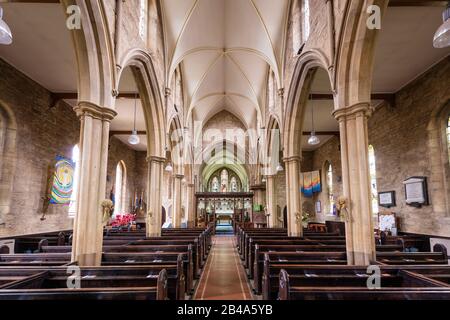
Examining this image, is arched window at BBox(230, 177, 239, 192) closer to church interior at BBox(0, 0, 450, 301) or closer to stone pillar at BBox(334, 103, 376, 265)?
church interior at BBox(0, 0, 450, 301)

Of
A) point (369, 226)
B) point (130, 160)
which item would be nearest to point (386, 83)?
point (369, 226)

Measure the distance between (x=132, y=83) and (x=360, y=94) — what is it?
838cm

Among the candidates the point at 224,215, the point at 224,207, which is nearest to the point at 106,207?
the point at 224,215

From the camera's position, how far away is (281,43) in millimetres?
11312

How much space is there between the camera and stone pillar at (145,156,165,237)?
30.8 feet

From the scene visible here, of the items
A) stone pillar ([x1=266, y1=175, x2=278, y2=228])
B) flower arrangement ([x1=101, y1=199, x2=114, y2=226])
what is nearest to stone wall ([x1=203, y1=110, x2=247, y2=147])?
stone pillar ([x1=266, y1=175, x2=278, y2=228])

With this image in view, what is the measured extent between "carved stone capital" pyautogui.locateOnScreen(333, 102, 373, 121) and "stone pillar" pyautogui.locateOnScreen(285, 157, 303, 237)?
4204mm

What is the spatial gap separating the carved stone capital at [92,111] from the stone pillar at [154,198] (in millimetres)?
4222

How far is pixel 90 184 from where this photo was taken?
528cm

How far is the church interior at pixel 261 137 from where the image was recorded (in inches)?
155

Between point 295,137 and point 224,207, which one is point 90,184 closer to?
point 295,137

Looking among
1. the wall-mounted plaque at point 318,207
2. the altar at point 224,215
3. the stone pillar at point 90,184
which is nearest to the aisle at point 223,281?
the stone pillar at point 90,184

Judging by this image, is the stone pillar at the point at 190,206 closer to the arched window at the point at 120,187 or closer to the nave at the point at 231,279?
the arched window at the point at 120,187

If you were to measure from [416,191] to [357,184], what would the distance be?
5042mm
